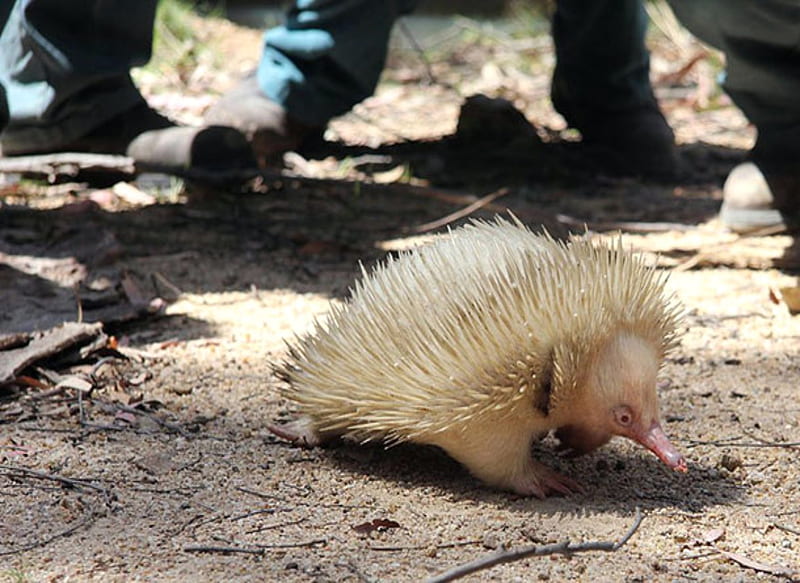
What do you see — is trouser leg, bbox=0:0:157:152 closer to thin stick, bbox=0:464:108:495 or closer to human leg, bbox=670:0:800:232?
human leg, bbox=670:0:800:232

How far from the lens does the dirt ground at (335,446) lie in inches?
69.8

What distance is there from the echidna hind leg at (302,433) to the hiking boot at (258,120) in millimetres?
1824

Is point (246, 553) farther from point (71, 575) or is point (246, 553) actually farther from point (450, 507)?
point (450, 507)

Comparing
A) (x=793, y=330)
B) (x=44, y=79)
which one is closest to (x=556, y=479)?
(x=793, y=330)

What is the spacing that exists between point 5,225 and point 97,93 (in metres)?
0.58

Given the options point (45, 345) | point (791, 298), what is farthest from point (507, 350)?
point (791, 298)

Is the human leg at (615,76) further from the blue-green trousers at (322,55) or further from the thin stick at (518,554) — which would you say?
the thin stick at (518,554)

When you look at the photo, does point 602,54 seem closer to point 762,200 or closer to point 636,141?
point 636,141

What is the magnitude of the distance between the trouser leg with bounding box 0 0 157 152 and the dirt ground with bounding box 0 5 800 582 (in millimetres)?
276

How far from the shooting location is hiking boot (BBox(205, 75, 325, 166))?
4008 millimetres

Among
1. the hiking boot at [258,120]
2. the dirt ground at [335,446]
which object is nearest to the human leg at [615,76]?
the dirt ground at [335,446]

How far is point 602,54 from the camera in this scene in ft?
15.0

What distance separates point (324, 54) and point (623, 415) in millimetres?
2390

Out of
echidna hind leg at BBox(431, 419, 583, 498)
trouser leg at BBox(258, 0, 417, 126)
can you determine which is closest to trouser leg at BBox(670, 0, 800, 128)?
trouser leg at BBox(258, 0, 417, 126)
